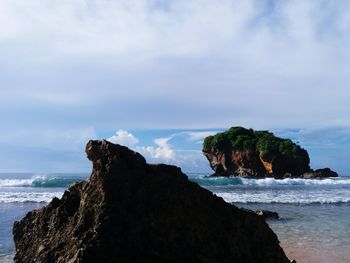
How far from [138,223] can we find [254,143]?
260 ft

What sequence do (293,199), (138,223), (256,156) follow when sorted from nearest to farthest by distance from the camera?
(138,223), (293,199), (256,156)

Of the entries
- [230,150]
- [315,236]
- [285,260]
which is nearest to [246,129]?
[230,150]

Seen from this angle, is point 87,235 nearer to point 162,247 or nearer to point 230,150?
point 162,247

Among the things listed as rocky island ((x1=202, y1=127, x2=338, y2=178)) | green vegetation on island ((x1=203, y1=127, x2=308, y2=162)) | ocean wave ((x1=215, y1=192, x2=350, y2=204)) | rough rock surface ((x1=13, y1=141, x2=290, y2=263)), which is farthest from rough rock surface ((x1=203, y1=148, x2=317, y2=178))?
rough rock surface ((x1=13, y1=141, x2=290, y2=263))

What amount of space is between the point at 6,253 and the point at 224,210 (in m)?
6.23

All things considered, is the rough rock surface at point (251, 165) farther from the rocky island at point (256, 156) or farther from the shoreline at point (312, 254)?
the shoreline at point (312, 254)

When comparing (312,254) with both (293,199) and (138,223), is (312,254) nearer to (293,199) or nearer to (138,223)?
(138,223)

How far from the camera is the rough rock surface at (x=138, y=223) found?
6.05 m

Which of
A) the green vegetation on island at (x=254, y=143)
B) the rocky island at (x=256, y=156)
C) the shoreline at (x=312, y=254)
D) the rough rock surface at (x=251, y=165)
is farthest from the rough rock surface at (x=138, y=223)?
the green vegetation on island at (x=254, y=143)

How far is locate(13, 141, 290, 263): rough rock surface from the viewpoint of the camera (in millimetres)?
6055

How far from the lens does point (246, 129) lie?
3637 inches

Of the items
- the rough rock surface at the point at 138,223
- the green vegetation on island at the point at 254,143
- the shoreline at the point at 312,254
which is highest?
the green vegetation on island at the point at 254,143

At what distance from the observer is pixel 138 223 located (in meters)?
6.12

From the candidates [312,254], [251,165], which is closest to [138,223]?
[312,254]
